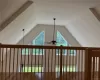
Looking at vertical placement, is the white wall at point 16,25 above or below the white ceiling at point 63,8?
below

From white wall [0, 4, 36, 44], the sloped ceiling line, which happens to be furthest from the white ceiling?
the sloped ceiling line

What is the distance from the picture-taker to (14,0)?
18.1 feet

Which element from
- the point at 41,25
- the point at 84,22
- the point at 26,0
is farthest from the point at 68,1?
the point at 41,25

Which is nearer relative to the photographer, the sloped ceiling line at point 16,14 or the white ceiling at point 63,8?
the sloped ceiling line at point 16,14

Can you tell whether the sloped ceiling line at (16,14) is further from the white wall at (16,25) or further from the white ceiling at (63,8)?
the white ceiling at (63,8)

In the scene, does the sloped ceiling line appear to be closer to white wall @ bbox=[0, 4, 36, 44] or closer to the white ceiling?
white wall @ bbox=[0, 4, 36, 44]

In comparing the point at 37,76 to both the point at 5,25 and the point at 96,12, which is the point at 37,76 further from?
the point at 96,12

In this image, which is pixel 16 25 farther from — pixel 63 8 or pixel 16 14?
pixel 63 8

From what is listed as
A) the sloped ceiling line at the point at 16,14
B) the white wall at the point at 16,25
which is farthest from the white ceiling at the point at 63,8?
the sloped ceiling line at the point at 16,14

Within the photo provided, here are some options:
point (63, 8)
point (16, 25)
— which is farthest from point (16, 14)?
point (63, 8)

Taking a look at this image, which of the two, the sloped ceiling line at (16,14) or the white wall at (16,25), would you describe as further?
the white wall at (16,25)

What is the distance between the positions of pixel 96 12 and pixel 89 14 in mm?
405

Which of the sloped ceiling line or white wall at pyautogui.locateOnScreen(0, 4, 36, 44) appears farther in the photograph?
white wall at pyautogui.locateOnScreen(0, 4, 36, 44)

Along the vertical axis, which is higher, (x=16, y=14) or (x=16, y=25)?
(x=16, y=14)
